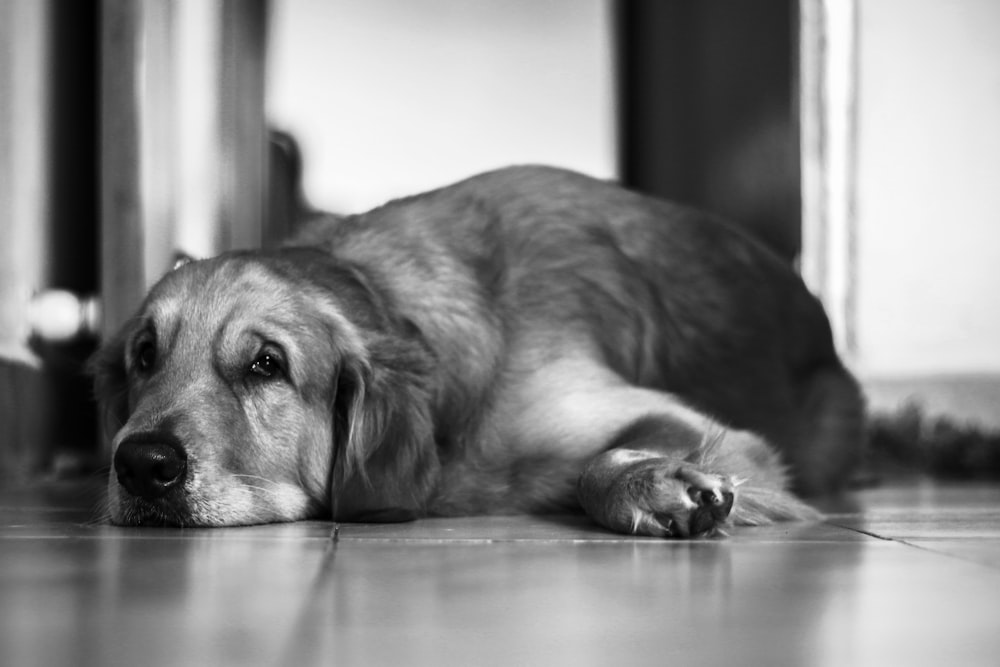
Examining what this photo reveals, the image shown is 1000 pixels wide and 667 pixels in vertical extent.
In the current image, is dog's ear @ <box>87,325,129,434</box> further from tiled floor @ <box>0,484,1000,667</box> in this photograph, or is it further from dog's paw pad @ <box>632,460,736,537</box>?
dog's paw pad @ <box>632,460,736,537</box>

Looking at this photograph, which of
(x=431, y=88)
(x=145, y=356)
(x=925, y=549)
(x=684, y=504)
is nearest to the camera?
(x=925, y=549)

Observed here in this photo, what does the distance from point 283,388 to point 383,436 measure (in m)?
0.25

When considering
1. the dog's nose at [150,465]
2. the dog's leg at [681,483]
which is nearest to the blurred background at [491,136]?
the dog's nose at [150,465]

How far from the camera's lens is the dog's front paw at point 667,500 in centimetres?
216

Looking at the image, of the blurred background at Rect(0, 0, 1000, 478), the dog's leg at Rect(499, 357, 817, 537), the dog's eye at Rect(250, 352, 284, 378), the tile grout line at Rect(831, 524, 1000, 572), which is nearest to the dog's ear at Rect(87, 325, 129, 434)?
the dog's eye at Rect(250, 352, 284, 378)

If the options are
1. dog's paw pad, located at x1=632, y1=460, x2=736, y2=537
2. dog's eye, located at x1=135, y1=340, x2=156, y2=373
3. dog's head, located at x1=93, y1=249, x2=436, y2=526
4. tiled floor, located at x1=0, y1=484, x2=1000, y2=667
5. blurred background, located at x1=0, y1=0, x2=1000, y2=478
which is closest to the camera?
tiled floor, located at x1=0, y1=484, x2=1000, y2=667

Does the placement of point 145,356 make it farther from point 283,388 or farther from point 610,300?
point 610,300

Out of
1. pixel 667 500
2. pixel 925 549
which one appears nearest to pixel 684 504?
pixel 667 500

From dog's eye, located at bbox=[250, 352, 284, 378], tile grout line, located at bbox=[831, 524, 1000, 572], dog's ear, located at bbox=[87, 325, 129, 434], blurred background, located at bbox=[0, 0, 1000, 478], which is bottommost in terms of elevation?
tile grout line, located at bbox=[831, 524, 1000, 572]

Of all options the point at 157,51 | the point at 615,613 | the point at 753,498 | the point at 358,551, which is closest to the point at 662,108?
the point at 157,51

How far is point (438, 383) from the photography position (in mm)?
2771

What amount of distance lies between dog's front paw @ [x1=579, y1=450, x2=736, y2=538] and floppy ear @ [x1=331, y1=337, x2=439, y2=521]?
496mm

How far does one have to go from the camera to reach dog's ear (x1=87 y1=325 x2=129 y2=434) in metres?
2.97

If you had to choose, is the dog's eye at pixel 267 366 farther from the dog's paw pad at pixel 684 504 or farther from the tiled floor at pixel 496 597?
the dog's paw pad at pixel 684 504
